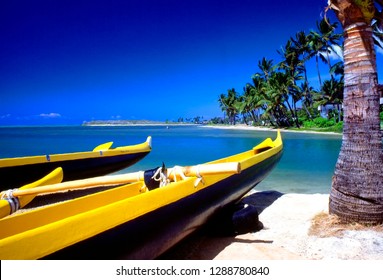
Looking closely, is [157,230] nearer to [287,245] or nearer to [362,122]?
[287,245]

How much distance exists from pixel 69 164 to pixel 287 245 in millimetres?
5780

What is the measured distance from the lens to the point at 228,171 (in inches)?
114

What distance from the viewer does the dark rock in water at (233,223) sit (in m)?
3.95

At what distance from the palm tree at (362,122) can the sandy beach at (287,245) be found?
0.33m

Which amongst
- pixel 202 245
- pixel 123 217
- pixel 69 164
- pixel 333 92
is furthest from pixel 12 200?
pixel 333 92

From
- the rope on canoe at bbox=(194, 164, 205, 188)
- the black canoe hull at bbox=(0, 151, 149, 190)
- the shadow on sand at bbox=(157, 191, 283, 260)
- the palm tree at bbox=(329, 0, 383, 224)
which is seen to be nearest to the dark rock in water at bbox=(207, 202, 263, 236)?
the shadow on sand at bbox=(157, 191, 283, 260)

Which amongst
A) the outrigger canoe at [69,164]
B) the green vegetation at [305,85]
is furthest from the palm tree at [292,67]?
the outrigger canoe at [69,164]

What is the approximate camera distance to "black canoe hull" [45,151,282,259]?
2.09m

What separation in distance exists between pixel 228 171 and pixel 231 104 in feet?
211

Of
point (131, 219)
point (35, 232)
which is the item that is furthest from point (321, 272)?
point (35, 232)

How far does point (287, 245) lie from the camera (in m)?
3.59

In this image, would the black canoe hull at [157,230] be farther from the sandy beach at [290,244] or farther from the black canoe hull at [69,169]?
the black canoe hull at [69,169]

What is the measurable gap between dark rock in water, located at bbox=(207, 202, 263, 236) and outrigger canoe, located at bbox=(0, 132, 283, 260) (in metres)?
0.17

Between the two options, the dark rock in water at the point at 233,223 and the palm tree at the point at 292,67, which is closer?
the dark rock in water at the point at 233,223
